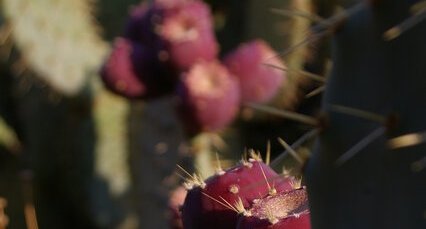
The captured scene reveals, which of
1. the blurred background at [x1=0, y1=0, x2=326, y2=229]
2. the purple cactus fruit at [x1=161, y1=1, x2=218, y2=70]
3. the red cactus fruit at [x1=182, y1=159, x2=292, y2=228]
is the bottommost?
the blurred background at [x1=0, y1=0, x2=326, y2=229]

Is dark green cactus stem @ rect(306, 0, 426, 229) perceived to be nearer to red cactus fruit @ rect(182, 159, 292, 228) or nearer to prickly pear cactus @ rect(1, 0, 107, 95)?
red cactus fruit @ rect(182, 159, 292, 228)

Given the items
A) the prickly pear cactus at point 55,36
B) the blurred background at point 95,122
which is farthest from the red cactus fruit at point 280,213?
the prickly pear cactus at point 55,36

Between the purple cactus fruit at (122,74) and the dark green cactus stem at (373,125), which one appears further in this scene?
the purple cactus fruit at (122,74)

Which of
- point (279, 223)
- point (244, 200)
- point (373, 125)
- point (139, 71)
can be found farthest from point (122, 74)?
point (373, 125)

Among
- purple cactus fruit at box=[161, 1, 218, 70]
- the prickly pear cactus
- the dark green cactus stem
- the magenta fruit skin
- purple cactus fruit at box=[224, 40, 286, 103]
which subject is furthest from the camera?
the prickly pear cactus

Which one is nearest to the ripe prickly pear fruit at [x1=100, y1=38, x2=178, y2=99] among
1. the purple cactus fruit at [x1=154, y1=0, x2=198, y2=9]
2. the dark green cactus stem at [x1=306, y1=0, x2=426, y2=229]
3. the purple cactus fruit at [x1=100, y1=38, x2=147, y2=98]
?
the purple cactus fruit at [x1=100, y1=38, x2=147, y2=98]

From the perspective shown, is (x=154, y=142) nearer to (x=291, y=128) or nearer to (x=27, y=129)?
(x=27, y=129)

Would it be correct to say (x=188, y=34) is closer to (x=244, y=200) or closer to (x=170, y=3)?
(x=170, y=3)

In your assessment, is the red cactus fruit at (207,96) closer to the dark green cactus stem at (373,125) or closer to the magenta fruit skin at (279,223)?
the magenta fruit skin at (279,223)
